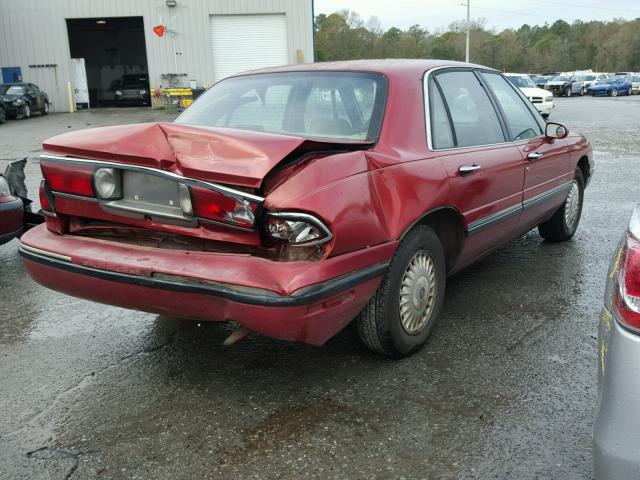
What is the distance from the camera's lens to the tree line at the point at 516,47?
72.3m

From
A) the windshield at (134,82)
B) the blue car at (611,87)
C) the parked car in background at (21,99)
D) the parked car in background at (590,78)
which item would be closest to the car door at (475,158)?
the parked car in background at (21,99)

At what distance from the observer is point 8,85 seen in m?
25.5

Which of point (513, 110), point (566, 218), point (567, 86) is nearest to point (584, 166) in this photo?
point (566, 218)

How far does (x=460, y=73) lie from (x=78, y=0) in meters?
28.1

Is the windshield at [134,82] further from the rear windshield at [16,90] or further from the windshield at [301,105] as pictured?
the windshield at [301,105]

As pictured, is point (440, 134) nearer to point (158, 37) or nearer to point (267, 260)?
point (267, 260)

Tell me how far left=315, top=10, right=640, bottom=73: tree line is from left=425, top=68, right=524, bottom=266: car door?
63.6 meters

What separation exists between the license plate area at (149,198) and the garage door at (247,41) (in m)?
25.7

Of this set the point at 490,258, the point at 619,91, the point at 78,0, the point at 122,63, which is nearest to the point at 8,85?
the point at 78,0

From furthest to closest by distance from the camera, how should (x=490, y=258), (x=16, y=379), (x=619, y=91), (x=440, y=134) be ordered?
(x=619, y=91)
(x=490, y=258)
(x=440, y=134)
(x=16, y=379)

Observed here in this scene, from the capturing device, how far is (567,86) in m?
44.0

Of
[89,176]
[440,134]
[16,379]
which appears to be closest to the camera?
[89,176]

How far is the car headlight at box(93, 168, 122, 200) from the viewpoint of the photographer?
2.95 m

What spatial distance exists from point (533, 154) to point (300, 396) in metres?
2.58
